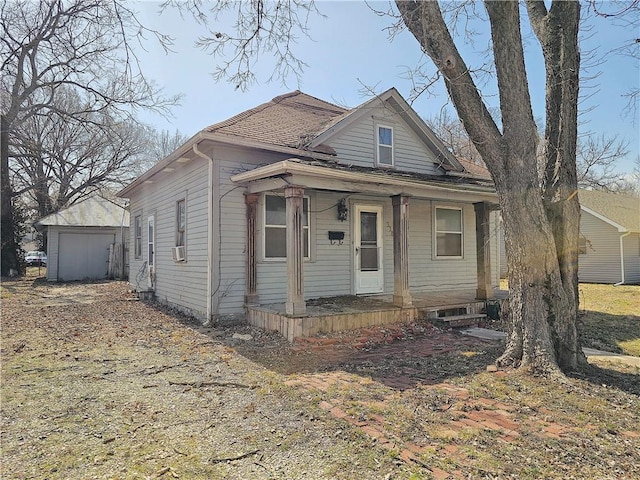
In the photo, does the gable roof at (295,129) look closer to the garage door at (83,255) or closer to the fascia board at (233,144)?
the fascia board at (233,144)

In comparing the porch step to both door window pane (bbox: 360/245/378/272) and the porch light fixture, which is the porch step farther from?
the porch light fixture

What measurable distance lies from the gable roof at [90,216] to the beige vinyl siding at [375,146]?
14332mm

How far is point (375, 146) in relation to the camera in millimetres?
10305

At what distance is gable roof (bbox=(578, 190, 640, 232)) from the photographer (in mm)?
19233

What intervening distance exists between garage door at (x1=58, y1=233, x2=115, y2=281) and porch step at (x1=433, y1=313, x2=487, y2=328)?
17.4 metres

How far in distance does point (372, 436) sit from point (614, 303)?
12408 mm

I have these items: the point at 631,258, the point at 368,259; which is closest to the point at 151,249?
the point at 368,259

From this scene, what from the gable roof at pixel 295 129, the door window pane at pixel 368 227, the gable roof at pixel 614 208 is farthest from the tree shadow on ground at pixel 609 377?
the gable roof at pixel 614 208

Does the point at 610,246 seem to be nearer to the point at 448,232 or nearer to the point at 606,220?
the point at 606,220

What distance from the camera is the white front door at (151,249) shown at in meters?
12.3

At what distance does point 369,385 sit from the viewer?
Result: 4641 mm

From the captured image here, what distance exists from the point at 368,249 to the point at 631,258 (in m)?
16.1

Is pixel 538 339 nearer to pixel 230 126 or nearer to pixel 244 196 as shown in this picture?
pixel 244 196

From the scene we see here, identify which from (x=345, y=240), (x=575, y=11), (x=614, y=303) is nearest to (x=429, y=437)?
(x=575, y=11)
